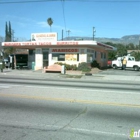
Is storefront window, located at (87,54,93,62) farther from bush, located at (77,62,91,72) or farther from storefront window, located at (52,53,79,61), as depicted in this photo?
bush, located at (77,62,91,72)

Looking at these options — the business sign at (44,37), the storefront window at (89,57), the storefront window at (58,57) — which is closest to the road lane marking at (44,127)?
the storefront window at (58,57)

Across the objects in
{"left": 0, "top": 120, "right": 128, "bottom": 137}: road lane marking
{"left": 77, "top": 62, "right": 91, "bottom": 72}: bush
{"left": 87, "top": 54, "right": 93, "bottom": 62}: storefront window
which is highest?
{"left": 87, "top": 54, "right": 93, "bottom": 62}: storefront window

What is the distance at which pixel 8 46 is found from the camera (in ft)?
123

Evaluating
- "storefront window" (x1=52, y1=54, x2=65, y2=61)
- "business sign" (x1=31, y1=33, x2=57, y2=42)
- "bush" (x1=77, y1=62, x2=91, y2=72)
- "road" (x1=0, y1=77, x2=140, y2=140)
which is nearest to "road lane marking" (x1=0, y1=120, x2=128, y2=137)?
"road" (x1=0, y1=77, x2=140, y2=140)

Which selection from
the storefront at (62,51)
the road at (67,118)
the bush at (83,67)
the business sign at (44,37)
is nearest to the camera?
the road at (67,118)

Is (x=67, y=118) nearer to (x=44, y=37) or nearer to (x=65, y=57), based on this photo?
(x=65, y=57)

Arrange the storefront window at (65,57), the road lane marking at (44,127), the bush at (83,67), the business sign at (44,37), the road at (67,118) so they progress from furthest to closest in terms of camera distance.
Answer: the business sign at (44,37) < the storefront window at (65,57) < the bush at (83,67) < the road lane marking at (44,127) < the road at (67,118)

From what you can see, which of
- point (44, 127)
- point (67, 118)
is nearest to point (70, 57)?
point (67, 118)

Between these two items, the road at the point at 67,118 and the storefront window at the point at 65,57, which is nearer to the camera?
the road at the point at 67,118

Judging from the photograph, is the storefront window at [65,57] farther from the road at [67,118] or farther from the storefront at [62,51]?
the road at [67,118]

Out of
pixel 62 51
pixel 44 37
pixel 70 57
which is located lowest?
pixel 70 57

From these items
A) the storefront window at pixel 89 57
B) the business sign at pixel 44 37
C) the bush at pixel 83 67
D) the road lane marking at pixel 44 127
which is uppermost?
the business sign at pixel 44 37

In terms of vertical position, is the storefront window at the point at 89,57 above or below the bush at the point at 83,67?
above

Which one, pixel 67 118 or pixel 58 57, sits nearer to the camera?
pixel 67 118
